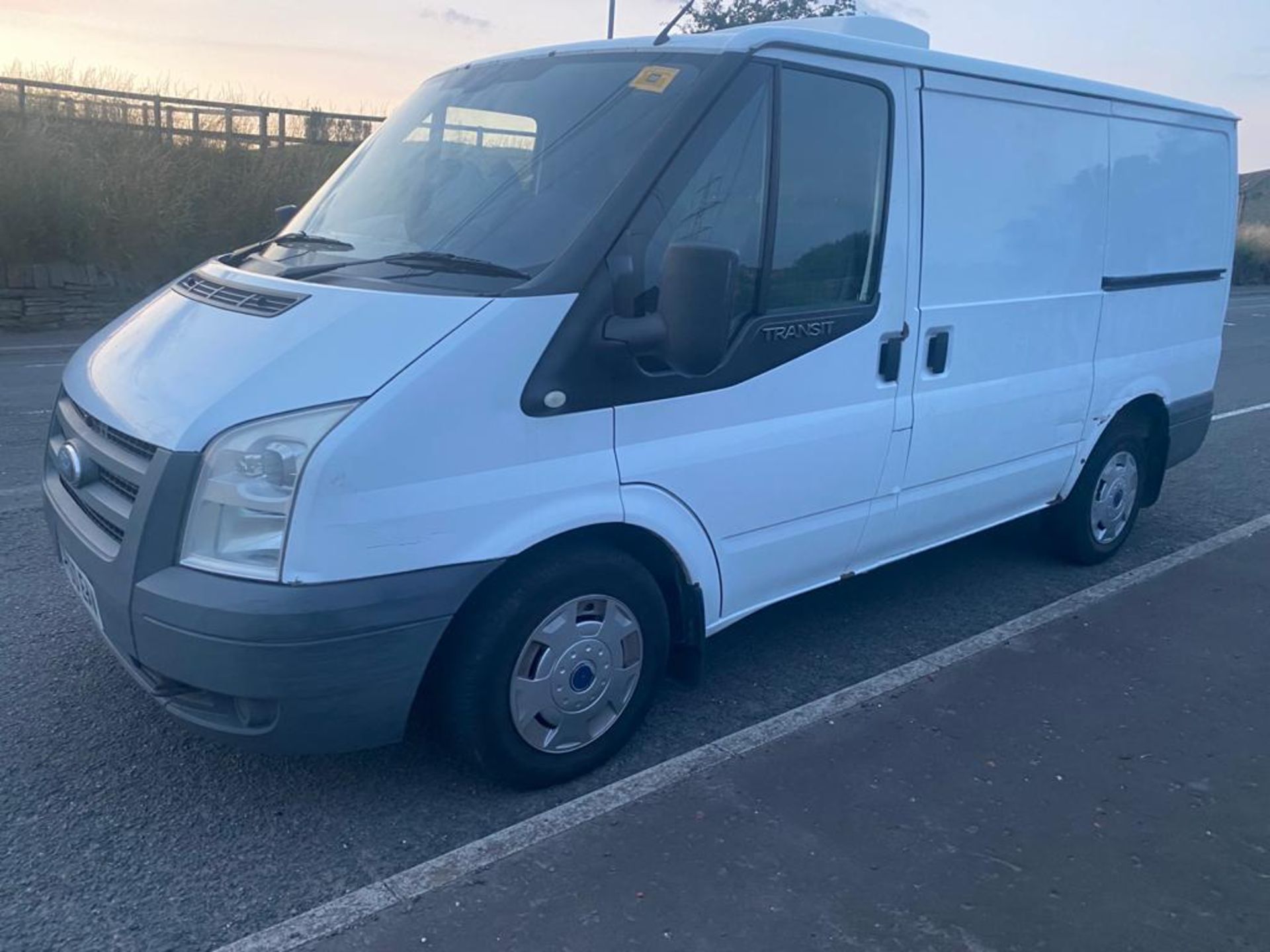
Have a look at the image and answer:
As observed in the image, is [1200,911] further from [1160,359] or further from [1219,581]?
[1160,359]

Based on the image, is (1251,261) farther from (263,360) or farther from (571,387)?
(263,360)

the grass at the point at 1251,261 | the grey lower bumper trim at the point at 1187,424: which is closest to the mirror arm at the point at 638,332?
the grey lower bumper trim at the point at 1187,424

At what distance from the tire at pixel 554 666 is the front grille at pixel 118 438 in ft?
3.11

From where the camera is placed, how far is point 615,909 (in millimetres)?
2979

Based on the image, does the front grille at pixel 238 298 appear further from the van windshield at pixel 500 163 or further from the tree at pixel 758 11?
the tree at pixel 758 11

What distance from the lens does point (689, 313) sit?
327 cm

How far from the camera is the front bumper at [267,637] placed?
2.93 meters

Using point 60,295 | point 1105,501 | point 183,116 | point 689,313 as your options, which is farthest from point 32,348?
point 689,313

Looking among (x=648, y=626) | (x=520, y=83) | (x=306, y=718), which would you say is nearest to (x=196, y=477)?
(x=306, y=718)

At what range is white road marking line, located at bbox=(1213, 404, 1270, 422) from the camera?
9953mm

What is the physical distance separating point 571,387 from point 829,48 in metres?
1.57

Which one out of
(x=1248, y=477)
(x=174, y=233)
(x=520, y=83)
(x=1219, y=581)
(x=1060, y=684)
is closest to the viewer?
(x=520, y=83)

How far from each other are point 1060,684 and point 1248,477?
4.17 m

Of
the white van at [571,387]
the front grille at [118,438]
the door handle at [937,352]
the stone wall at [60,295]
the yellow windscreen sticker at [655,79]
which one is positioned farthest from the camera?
the stone wall at [60,295]
